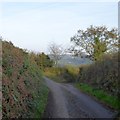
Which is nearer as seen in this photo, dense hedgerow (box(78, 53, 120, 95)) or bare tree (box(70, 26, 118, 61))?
dense hedgerow (box(78, 53, 120, 95))

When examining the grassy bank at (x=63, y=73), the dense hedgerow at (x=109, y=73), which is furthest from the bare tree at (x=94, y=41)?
the dense hedgerow at (x=109, y=73)

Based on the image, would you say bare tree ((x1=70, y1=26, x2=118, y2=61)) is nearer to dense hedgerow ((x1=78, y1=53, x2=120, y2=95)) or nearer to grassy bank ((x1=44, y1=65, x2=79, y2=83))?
grassy bank ((x1=44, y1=65, x2=79, y2=83))

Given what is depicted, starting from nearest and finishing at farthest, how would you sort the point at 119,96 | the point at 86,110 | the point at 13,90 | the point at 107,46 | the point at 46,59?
the point at 13,90, the point at 86,110, the point at 119,96, the point at 107,46, the point at 46,59

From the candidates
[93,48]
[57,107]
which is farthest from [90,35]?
[57,107]

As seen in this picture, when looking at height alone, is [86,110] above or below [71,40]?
below

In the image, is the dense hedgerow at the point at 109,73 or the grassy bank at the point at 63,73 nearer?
the dense hedgerow at the point at 109,73

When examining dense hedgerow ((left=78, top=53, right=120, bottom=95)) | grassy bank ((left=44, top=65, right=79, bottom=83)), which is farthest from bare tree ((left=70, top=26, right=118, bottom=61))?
dense hedgerow ((left=78, top=53, right=120, bottom=95))

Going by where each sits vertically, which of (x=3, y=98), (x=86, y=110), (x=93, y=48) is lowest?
(x=86, y=110)

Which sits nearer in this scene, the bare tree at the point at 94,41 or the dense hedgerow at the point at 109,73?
the dense hedgerow at the point at 109,73

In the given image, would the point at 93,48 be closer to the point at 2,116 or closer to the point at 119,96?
the point at 119,96

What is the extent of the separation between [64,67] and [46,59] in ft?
25.2

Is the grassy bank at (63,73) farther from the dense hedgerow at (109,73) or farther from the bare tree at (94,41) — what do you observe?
the dense hedgerow at (109,73)

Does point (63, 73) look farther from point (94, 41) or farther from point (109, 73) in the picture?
point (109, 73)

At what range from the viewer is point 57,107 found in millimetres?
17344
